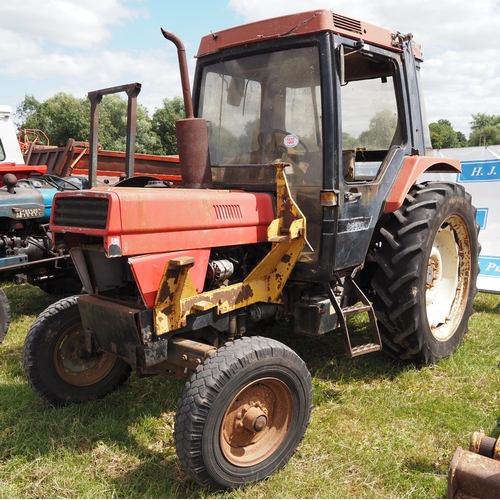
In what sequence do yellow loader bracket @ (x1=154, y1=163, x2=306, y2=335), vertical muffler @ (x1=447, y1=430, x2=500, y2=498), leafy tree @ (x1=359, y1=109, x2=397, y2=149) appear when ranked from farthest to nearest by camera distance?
leafy tree @ (x1=359, y1=109, x2=397, y2=149) < yellow loader bracket @ (x1=154, y1=163, x2=306, y2=335) < vertical muffler @ (x1=447, y1=430, x2=500, y2=498)

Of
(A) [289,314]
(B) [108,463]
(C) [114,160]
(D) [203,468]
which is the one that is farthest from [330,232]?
(C) [114,160]

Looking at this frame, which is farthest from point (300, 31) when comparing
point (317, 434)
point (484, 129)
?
point (484, 129)

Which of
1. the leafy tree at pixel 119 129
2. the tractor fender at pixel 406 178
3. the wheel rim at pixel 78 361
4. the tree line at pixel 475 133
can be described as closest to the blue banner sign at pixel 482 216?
the tractor fender at pixel 406 178

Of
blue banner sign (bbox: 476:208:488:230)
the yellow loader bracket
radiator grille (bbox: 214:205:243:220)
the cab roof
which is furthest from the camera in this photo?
blue banner sign (bbox: 476:208:488:230)

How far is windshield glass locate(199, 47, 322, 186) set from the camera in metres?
3.29

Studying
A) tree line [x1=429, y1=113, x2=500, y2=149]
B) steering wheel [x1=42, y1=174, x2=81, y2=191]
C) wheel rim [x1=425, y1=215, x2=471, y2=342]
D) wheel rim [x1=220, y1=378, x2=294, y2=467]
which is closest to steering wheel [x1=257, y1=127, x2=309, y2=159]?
wheel rim [x1=220, y1=378, x2=294, y2=467]

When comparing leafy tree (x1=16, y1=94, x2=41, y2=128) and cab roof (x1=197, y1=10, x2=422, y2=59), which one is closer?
cab roof (x1=197, y1=10, x2=422, y2=59)

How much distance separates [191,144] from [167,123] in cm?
2573

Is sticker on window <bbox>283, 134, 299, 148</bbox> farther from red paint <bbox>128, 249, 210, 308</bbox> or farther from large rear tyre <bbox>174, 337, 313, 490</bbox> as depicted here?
large rear tyre <bbox>174, 337, 313, 490</bbox>

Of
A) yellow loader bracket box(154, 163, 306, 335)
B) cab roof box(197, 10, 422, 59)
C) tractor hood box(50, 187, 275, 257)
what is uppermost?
cab roof box(197, 10, 422, 59)

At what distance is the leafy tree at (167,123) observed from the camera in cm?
2736

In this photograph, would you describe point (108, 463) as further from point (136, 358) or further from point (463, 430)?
point (463, 430)

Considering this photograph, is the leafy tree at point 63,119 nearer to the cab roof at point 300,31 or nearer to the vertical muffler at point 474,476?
the cab roof at point 300,31

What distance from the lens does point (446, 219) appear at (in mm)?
4078
